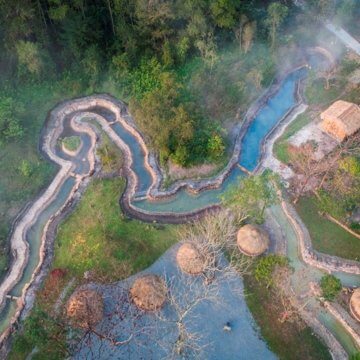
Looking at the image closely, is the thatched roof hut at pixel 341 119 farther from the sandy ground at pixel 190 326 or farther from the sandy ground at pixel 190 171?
the sandy ground at pixel 190 326

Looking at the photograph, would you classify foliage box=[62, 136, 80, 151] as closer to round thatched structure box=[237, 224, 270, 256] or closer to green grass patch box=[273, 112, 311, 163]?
round thatched structure box=[237, 224, 270, 256]

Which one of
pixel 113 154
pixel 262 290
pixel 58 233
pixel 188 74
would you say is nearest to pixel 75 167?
pixel 113 154

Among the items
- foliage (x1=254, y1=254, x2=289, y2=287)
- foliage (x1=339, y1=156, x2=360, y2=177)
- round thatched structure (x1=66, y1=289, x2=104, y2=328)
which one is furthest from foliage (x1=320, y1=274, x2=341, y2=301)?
round thatched structure (x1=66, y1=289, x2=104, y2=328)

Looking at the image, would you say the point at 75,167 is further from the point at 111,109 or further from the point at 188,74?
the point at 188,74

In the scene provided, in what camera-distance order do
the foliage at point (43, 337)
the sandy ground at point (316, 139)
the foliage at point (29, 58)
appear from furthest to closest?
the foliage at point (29, 58) → the sandy ground at point (316, 139) → the foliage at point (43, 337)

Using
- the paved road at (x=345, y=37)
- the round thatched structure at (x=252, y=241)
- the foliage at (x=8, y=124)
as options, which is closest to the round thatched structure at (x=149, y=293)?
the round thatched structure at (x=252, y=241)

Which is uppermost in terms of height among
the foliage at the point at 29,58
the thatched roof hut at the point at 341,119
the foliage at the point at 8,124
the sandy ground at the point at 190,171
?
the foliage at the point at 29,58
